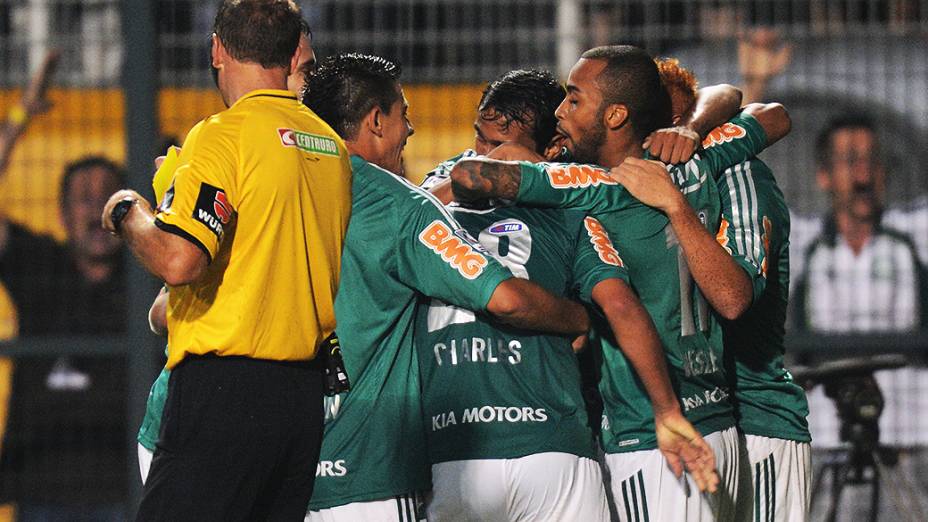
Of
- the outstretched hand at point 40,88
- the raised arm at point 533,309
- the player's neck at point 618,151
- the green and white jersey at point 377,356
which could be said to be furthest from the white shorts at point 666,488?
the outstretched hand at point 40,88

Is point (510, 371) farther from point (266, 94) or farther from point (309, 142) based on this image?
point (266, 94)

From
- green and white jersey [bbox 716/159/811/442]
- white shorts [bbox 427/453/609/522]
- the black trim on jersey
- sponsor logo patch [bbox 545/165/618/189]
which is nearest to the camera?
the black trim on jersey

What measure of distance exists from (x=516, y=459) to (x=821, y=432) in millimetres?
3304

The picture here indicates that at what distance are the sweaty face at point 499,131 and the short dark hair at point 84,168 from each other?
127 inches

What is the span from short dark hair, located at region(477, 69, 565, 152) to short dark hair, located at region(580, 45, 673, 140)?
0.19 meters

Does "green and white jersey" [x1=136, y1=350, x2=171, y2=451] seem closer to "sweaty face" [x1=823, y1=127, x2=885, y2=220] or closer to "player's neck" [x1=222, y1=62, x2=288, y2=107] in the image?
"player's neck" [x1=222, y1=62, x2=288, y2=107]

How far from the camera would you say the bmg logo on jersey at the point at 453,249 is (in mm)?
3359

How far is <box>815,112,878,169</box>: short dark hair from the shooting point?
6.55 metres

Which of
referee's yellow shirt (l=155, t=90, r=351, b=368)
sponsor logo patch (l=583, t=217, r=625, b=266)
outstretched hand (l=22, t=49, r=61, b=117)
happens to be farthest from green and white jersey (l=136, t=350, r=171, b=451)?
outstretched hand (l=22, t=49, r=61, b=117)

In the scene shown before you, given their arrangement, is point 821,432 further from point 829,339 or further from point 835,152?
point 835,152

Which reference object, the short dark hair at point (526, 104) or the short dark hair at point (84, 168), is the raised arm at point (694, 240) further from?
the short dark hair at point (84, 168)

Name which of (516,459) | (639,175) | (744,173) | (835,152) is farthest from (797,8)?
(516,459)

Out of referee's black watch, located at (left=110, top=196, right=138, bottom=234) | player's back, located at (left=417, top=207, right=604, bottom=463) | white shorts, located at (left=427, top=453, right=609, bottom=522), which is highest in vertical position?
referee's black watch, located at (left=110, top=196, right=138, bottom=234)

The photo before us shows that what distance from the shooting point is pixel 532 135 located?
388 cm
